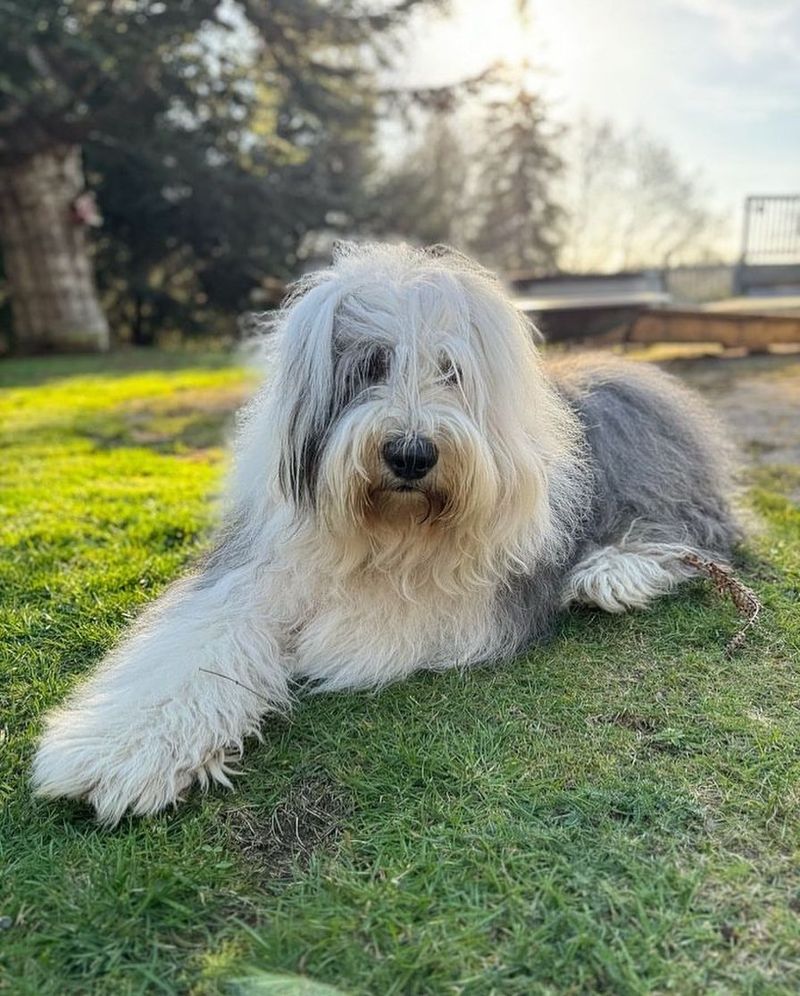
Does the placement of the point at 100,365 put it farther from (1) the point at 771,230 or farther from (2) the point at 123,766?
(1) the point at 771,230

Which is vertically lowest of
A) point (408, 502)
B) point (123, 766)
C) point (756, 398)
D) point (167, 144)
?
point (756, 398)

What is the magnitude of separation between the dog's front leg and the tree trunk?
52.2 ft

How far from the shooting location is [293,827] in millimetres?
2090

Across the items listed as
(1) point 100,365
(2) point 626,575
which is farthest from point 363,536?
(1) point 100,365

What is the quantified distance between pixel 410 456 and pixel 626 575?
3.94 ft

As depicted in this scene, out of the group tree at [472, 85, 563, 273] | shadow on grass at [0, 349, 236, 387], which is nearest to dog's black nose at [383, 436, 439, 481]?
shadow on grass at [0, 349, 236, 387]

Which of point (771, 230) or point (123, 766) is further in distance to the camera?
point (771, 230)

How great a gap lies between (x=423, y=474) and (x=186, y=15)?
14.2 m

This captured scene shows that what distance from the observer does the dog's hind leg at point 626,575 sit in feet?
10.5

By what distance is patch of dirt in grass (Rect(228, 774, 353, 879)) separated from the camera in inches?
77.6

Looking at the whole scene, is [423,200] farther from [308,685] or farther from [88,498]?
[308,685]

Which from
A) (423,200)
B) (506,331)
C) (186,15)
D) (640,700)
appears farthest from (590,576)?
(423,200)

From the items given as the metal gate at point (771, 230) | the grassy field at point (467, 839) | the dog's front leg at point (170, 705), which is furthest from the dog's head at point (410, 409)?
the metal gate at point (771, 230)

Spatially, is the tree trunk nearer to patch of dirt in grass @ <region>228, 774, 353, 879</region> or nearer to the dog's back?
the dog's back
